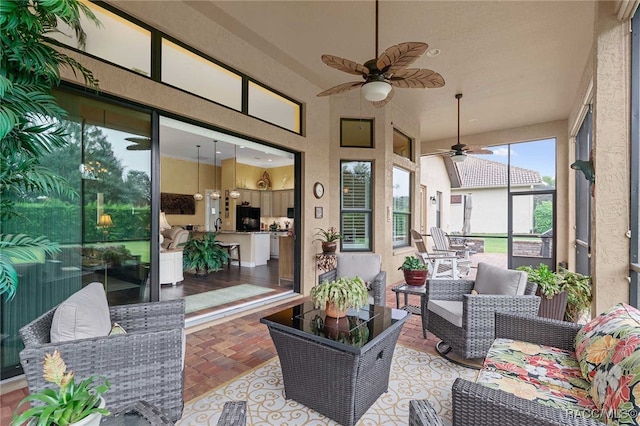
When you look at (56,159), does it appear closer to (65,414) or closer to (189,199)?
(65,414)

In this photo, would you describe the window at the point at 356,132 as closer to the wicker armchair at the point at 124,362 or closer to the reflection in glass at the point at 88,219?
the reflection in glass at the point at 88,219

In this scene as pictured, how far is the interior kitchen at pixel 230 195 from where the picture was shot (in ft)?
24.5

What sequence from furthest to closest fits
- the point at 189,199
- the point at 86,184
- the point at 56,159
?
1. the point at 189,199
2. the point at 86,184
3. the point at 56,159

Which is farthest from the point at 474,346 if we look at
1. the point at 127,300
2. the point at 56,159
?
the point at 56,159

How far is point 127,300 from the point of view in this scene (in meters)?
2.93

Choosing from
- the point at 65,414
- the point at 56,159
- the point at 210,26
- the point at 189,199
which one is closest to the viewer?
the point at 65,414

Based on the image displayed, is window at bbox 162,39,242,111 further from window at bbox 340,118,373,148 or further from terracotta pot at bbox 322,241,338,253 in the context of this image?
terracotta pot at bbox 322,241,338,253

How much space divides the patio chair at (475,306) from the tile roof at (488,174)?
5455 mm

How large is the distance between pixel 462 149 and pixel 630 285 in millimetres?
3703

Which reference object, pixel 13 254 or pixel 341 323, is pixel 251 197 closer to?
pixel 341 323

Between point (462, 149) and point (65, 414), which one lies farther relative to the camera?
point (462, 149)

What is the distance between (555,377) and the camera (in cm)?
162

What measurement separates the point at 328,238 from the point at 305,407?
3.19 metres

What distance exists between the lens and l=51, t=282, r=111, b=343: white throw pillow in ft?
5.05
